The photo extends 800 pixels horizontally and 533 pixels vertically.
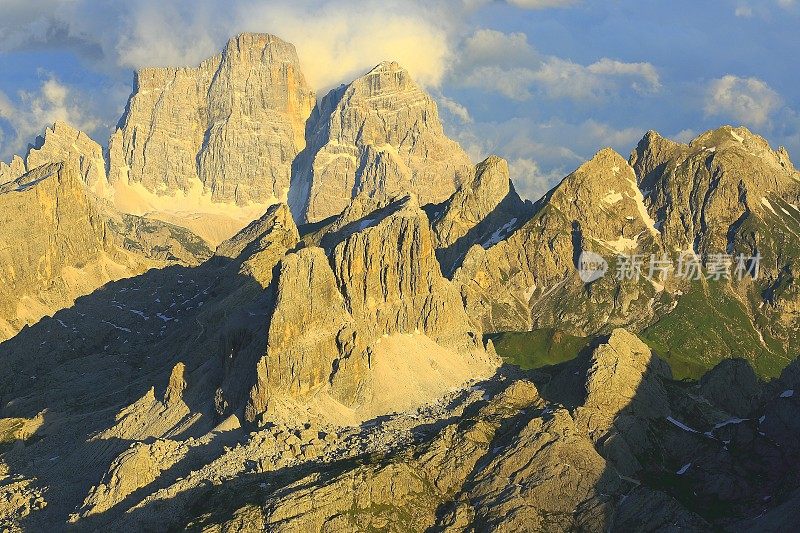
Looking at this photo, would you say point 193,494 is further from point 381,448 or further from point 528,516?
point 528,516

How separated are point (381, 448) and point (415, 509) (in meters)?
18.9

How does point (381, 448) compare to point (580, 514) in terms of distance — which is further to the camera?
point (381, 448)

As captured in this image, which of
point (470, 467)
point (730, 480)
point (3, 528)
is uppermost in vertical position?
point (3, 528)

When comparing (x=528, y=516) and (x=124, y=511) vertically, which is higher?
(x=124, y=511)

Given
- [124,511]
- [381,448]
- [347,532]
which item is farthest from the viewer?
[381,448]

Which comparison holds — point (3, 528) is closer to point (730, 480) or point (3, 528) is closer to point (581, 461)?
point (581, 461)

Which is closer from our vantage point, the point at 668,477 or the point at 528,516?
the point at 528,516

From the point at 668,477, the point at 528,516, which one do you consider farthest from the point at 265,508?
the point at 668,477

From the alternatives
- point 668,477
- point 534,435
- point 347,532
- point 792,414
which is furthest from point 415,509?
point 792,414

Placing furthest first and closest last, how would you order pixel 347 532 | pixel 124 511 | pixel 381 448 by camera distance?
1. pixel 381 448
2. pixel 124 511
3. pixel 347 532

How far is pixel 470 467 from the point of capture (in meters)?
190

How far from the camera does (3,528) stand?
192m

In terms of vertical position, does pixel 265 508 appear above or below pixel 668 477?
above

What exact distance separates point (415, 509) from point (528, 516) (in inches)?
604
